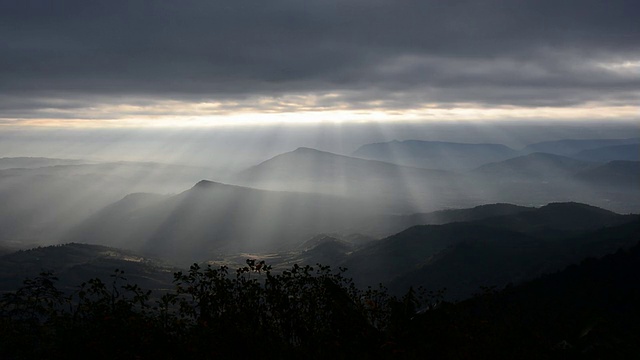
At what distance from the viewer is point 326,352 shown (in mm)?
14781

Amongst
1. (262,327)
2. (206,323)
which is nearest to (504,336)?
(262,327)

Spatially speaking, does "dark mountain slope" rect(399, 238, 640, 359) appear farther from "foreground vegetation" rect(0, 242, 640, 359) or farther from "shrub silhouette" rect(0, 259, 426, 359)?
"shrub silhouette" rect(0, 259, 426, 359)

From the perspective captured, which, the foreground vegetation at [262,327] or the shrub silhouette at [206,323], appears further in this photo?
the shrub silhouette at [206,323]

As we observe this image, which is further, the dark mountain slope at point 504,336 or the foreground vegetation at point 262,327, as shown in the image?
the foreground vegetation at point 262,327

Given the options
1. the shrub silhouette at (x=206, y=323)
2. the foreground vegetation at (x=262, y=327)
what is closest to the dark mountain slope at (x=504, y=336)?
the foreground vegetation at (x=262, y=327)

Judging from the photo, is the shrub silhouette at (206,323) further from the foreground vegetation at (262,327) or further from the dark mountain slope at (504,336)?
the dark mountain slope at (504,336)

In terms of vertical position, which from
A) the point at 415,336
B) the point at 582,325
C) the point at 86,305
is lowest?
the point at 582,325

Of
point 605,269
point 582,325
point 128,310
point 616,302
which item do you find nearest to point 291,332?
point 128,310

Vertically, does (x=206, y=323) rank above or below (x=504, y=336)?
above

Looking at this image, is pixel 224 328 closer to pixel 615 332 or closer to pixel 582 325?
pixel 615 332

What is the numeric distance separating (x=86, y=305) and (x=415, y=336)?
11.7 metres

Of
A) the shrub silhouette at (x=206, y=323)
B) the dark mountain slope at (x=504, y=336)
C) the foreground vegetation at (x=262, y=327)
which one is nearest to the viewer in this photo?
the dark mountain slope at (x=504, y=336)

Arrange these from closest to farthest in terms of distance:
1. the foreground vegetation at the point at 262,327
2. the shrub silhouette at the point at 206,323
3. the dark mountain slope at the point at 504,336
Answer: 1. the dark mountain slope at the point at 504,336
2. the foreground vegetation at the point at 262,327
3. the shrub silhouette at the point at 206,323

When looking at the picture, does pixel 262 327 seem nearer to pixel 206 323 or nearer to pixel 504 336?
pixel 206 323
